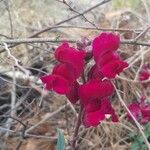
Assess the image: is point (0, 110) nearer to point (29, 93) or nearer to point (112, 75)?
point (29, 93)

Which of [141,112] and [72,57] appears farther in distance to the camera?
[141,112]

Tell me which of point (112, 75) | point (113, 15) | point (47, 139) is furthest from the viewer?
point (113, 15)

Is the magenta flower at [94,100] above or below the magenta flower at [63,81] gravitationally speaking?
below

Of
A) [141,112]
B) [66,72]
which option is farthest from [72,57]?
[141,112]

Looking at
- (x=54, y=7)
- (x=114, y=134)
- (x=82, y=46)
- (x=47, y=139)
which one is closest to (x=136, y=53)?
(x=114, y=134)

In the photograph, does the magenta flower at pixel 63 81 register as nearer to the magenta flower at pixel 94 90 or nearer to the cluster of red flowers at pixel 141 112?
the magenta flower at pixel 94 90

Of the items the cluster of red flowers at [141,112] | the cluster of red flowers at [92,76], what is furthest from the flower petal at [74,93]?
the cluster of red flowers at [141,112]

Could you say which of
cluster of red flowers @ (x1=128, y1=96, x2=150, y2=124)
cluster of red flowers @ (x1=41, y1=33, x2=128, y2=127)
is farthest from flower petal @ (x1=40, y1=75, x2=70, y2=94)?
cluster of red flowers @ (x1=128, y1=96, x2=150, y2=124)

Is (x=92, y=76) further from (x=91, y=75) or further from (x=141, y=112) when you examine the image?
(x=141, y=112)
